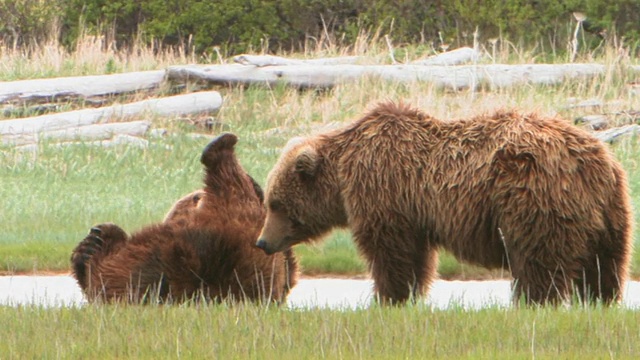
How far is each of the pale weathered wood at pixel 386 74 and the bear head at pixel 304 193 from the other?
35.9 feet

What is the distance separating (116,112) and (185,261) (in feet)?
36.8

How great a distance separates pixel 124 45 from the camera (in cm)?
3005

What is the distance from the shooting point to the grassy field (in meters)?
10.9

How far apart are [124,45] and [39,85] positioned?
12073 mm

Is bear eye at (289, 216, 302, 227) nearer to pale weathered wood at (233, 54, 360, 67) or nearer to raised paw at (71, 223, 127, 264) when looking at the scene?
raised paw at (71, 223, 127, 264)

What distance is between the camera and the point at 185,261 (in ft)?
21.3

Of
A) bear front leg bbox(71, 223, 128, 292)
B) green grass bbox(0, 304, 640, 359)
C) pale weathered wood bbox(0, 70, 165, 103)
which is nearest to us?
Answer: green grass bbox(0, 304, 640, 359)

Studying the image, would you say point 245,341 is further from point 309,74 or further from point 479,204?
point 309,74

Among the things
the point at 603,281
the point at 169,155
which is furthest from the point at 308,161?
the point at 169,155

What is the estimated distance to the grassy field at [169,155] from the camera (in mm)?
10930

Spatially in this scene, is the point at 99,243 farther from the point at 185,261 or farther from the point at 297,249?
the point at 297,249

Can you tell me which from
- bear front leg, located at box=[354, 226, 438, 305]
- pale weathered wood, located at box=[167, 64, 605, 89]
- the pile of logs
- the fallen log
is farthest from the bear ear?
pale weathered wood, located at box=[167, 64, 605, 89]

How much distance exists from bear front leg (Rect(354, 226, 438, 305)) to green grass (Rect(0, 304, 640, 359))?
94 cm

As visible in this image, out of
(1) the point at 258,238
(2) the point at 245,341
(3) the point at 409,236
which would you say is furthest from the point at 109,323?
(3) the point at 409,236
